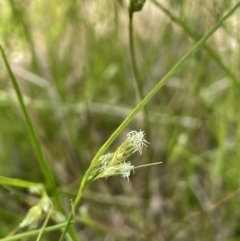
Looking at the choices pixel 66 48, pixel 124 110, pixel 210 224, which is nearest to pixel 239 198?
pixel 210 224

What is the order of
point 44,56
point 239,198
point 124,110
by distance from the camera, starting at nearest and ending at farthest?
point 239,198
point 124,110
point 44,56

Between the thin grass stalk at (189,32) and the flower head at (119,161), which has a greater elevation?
the thin grass stalk at (189,32)

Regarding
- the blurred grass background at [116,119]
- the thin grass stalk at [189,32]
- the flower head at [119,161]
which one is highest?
the blurred grass background at [116,119]

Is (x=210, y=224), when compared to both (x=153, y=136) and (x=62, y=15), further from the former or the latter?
(x=62, y=15)

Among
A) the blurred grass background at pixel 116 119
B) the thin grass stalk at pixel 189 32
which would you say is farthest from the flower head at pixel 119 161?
the blurred grass background at pixel 116 119

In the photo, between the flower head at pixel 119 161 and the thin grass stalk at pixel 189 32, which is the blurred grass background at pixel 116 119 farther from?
the flower head at pixel 119 161

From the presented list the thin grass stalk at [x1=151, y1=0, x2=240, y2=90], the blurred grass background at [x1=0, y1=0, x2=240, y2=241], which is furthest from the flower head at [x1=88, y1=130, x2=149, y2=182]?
the blurred grass background at [x1=0, y1=0, x2=240, y2=241]

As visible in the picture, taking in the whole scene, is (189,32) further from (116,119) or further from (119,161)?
(116,119)

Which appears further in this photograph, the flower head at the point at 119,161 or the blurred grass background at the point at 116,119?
the blurred grass background at the point at 116,119
